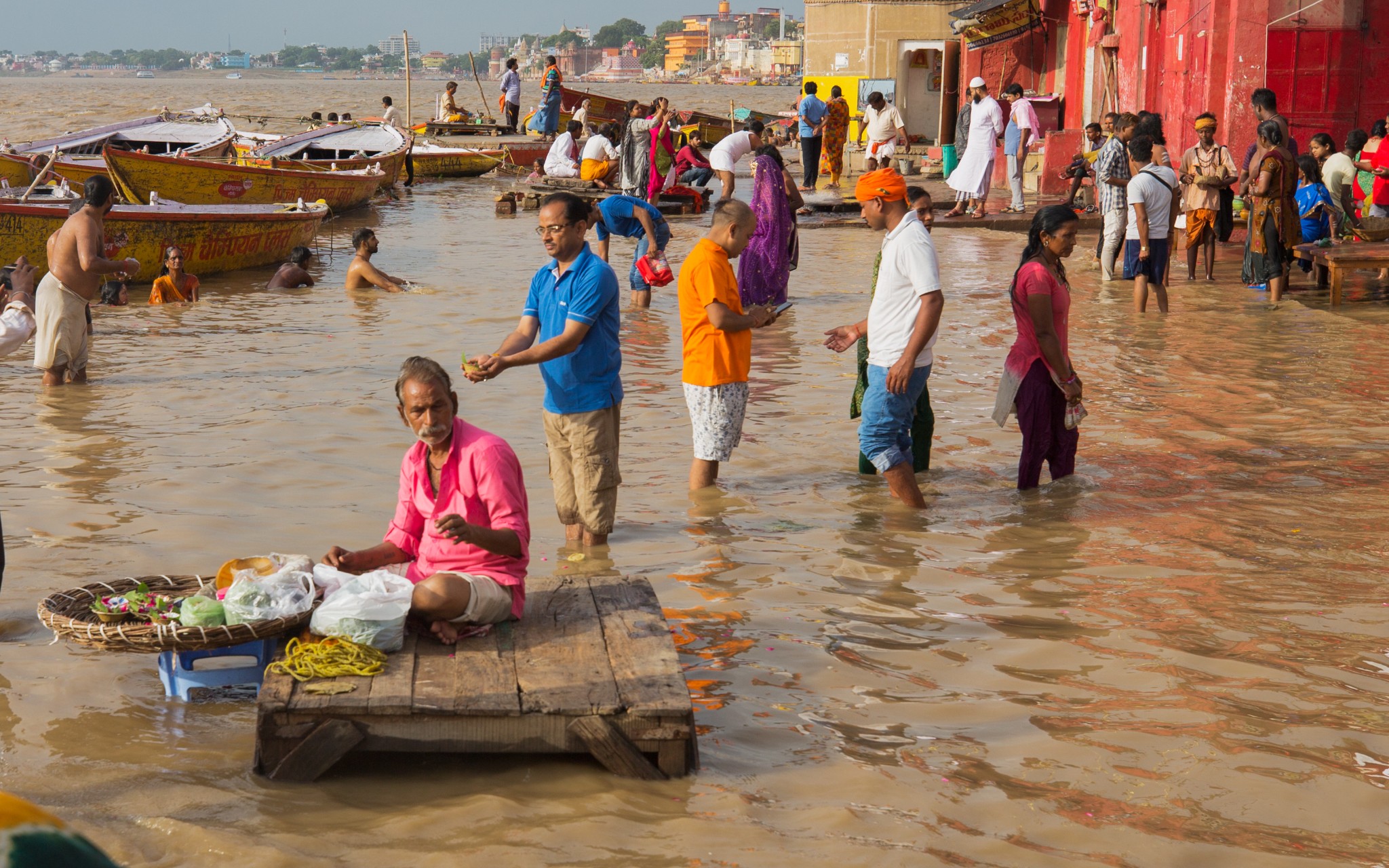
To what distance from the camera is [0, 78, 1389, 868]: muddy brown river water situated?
370 cm

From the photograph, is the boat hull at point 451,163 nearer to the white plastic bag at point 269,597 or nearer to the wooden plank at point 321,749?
the white plastic bag at point 269,597

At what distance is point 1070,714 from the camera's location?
4.39 meters

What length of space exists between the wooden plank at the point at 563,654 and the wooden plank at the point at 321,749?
0.49 metres

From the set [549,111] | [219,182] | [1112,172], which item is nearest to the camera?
[1112,172]

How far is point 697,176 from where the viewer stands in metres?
22.3

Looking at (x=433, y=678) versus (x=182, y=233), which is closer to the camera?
(x=433, y=678)

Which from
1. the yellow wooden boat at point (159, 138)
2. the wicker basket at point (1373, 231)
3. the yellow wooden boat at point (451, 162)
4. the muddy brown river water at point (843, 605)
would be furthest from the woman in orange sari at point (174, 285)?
the yellow wooden boat at point (451, 162)

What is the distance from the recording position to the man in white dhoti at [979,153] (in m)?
18.2

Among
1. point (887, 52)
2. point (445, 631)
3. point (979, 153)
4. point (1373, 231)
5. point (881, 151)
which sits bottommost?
point (445, 631)

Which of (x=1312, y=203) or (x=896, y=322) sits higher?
(x=1312, y=203)

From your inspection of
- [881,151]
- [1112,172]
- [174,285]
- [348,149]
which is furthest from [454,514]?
[348,149]

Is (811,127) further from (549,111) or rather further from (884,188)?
(884,188)

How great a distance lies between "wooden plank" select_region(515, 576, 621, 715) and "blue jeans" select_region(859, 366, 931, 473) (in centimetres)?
200

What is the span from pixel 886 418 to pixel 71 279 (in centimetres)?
610
